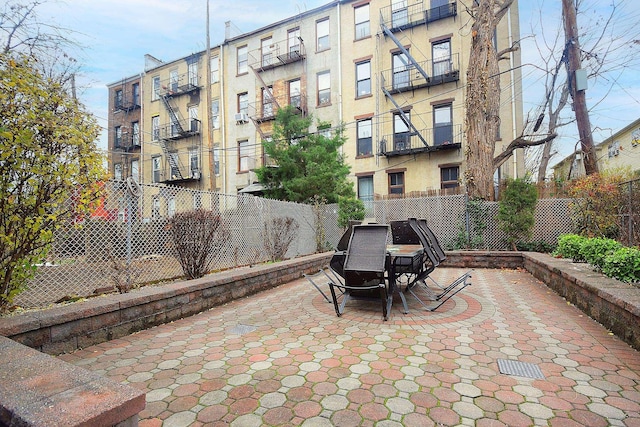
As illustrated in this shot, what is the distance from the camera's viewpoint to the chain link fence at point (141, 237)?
362 centimetres

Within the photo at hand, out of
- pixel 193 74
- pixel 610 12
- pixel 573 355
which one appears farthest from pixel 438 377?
pixel 193 74

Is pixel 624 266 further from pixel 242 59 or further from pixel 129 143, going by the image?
pixel 129 143

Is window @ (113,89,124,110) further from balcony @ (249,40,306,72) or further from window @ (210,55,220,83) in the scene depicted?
balcony @ (249,40,306,72)

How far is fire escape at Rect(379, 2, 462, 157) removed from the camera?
558 inches

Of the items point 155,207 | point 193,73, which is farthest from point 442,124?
point 193,73

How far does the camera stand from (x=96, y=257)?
3.95m

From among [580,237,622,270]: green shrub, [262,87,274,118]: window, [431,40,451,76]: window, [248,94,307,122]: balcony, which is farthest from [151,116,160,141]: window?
[580,237,622,270]: green shrub

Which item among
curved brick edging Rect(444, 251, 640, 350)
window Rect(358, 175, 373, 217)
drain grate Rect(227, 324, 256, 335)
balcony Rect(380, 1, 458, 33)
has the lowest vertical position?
drain grate Rect(227, 324, 256, 335)

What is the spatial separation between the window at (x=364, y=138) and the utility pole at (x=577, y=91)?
8150 mm

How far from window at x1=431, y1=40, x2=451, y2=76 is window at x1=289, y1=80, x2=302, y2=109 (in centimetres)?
695

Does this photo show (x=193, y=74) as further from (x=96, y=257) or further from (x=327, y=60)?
(x=96, y=257)

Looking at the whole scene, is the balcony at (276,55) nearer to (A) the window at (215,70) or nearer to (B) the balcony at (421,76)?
(A) the window at (215,70)

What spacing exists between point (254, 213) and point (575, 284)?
5.78m

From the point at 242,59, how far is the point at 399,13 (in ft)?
30.9
